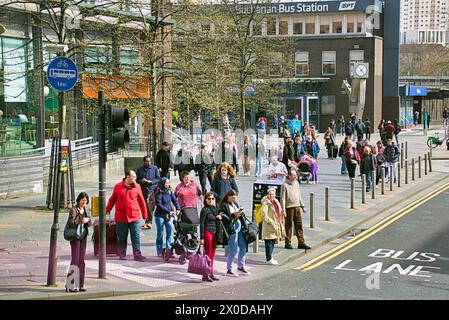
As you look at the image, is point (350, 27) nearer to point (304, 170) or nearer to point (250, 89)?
point (250, 89)

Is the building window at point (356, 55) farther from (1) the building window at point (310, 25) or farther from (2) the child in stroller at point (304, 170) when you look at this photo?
(2) the child in stroller at point (304, 170)

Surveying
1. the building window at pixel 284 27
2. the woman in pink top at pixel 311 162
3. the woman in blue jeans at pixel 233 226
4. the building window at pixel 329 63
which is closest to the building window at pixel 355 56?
the building window at pixel 329 63

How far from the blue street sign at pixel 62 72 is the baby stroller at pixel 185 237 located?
10.8ft

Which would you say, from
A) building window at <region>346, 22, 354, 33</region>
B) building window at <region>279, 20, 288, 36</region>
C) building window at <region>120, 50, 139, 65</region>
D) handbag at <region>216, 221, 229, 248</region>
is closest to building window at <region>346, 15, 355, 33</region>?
building window at <region>346, 22, 354, 33</region>

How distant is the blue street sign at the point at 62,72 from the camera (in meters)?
13.7

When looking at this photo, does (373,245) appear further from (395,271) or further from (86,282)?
(86,282)

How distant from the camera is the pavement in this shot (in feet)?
40.2

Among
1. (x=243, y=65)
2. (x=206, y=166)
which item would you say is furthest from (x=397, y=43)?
(x=206, y=166)

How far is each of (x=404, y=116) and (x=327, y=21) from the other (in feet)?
36.7

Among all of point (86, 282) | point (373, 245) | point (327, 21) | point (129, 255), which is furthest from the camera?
point (327, 21)

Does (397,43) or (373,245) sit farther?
(397,43)

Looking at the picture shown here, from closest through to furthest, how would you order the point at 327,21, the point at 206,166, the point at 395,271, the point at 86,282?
the point at 86,282, the point at 395,271, the point at 206,166, the point at 327,21

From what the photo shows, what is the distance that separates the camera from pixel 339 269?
46.5 feet
